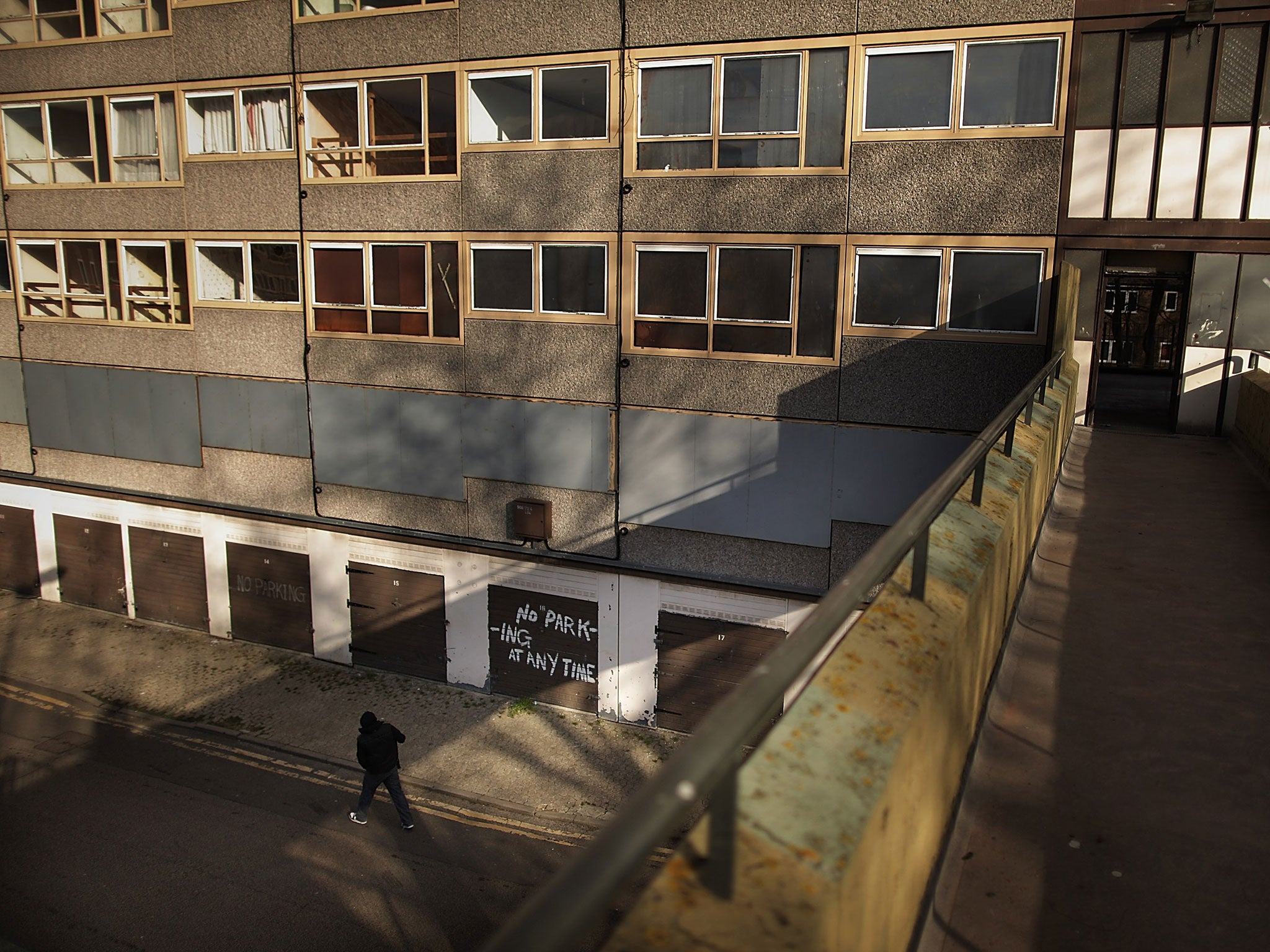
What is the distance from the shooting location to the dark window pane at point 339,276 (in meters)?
15.1

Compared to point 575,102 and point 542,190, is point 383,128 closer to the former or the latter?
point 542,190

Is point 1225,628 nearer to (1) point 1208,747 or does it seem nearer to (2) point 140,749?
(1) point 1208,747

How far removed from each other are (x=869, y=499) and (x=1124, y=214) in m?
4.81

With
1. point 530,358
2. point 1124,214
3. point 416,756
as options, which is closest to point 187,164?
point 530,358

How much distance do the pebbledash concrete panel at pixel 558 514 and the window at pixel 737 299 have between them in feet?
8.33

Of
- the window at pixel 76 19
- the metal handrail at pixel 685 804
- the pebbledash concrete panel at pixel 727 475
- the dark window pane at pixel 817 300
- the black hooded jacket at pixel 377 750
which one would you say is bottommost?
the black hooded jacket at pixel 377 750

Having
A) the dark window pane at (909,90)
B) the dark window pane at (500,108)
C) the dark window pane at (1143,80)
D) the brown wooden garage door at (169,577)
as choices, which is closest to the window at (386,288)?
the dark window pane at (500,108)

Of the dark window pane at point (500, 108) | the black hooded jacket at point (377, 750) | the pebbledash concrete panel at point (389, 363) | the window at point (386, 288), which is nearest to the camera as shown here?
the black hooded jacket at point (377, 750)

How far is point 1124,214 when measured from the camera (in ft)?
37.6

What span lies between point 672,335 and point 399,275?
4.85 m

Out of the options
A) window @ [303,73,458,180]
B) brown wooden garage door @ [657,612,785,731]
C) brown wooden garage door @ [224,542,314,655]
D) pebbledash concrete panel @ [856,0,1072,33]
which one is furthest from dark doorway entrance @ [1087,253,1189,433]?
brown wooden garage door @ [224,542,314,655]

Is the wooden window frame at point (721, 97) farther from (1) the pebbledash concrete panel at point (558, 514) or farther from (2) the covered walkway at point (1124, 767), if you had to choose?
(2) the covered walkway at point (1124, 767)

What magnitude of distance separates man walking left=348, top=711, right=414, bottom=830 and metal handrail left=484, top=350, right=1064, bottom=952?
9891mm

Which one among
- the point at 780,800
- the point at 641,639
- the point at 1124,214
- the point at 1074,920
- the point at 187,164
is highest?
the point at 187,164
